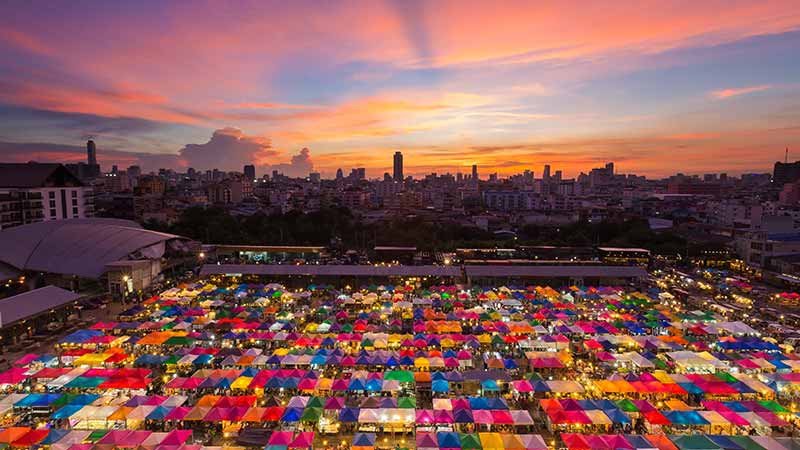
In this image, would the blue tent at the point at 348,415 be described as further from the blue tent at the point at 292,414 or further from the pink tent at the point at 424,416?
the pink tent at the point at 424,416

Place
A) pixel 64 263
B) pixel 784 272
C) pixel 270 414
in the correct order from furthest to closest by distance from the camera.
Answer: pixel 784 272, pixel 64 263, pixel 270 414

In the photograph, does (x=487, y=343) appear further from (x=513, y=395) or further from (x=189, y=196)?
(x=189, y=196)

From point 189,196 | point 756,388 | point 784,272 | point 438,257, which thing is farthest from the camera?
point 189,196

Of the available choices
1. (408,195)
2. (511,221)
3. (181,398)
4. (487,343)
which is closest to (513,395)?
(487,343)

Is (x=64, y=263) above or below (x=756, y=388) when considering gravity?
above

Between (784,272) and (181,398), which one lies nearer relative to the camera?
(181,398)

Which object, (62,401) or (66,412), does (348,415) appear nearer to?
(66,412)
